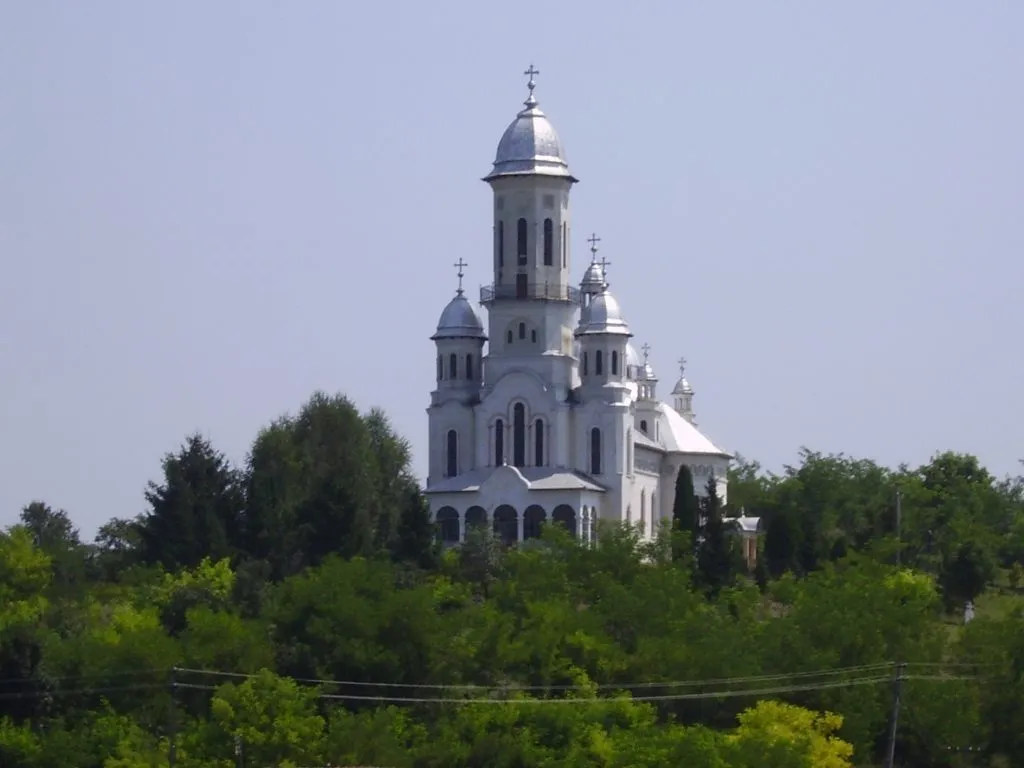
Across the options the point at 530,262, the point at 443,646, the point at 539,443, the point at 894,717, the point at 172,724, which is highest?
the point at 530,262

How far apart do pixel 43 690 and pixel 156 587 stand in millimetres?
9012

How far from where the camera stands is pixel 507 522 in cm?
9588

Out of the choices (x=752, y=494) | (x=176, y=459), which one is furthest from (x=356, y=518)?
(x=752, y=494)

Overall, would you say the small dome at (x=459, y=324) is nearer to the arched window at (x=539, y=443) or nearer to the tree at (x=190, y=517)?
the arched window at (x=539, y=443)

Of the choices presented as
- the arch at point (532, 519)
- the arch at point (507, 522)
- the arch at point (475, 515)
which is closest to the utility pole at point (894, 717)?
the arch at point (532, 519)

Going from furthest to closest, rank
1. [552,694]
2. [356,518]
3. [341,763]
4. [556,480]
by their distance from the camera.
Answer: [556,480] < [356,518] < [552,694] < [341,763]

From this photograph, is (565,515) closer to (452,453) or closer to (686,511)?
(686,511)

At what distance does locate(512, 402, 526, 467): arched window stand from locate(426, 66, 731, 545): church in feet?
0.11

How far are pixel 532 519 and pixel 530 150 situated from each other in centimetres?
1275

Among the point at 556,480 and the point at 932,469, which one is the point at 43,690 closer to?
the point at 556,480

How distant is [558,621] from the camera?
75.0 metres

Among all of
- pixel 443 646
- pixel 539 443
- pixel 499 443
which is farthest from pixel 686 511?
pixel 443 646

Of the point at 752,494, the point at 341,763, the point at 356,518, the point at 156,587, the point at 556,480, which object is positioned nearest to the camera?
the point at 341,763

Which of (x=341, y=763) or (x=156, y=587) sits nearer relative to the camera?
(x=341, y=763)
